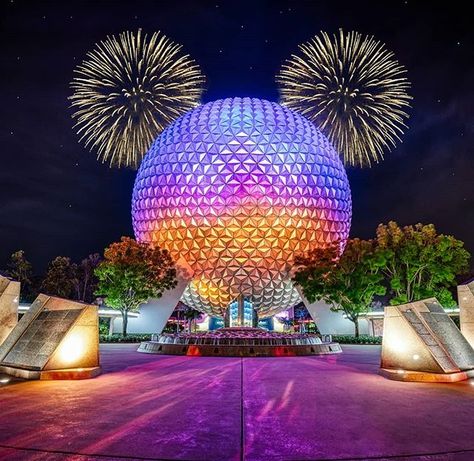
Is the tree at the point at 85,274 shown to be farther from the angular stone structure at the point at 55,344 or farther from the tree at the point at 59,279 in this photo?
the angular stone structure at the point at 55,344

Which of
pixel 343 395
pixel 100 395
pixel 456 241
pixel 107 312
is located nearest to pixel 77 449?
pixel 100 395

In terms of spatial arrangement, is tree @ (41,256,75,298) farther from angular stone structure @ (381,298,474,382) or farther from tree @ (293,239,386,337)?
angular stone structure @ (381,298,474,382)

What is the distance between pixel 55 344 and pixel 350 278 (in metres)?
25.5

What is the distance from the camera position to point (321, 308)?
39.3 m

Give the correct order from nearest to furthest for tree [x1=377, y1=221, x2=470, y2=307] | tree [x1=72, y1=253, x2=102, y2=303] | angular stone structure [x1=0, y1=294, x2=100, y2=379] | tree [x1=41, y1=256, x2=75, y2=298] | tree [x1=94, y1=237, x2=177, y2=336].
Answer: angular stone structure [x1=0, y1=294, x2=100, y2=379]
tree [x1=377, y1=221, x2=470, y2=307]
tree [x1=94, y1=237, x2=177, y2=336]
tree [x1=41, y1=256, x2=75, y2=298]
tree [x1=72, y1=253, x2=102, y2=303]

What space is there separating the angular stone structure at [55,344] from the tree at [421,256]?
24.8 metres

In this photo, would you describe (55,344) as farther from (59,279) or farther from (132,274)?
(59,279)

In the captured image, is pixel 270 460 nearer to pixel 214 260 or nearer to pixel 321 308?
pixel 214 260

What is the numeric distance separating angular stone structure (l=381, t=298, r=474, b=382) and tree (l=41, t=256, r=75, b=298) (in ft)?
154

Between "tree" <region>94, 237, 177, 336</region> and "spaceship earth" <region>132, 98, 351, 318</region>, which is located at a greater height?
"spaceship earth" <region>132, 98, 351, 318</region>

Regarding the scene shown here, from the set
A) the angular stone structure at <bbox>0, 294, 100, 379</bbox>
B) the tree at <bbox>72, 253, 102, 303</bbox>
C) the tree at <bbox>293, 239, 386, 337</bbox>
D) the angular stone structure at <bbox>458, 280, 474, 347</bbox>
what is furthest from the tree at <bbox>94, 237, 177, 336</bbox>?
the tree at <bbox>72, 253, 102, 303</bbox>

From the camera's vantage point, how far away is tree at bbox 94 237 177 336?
34.9 metres

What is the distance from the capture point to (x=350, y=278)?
33.8 meters

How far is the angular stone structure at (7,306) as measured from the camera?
16.3m
